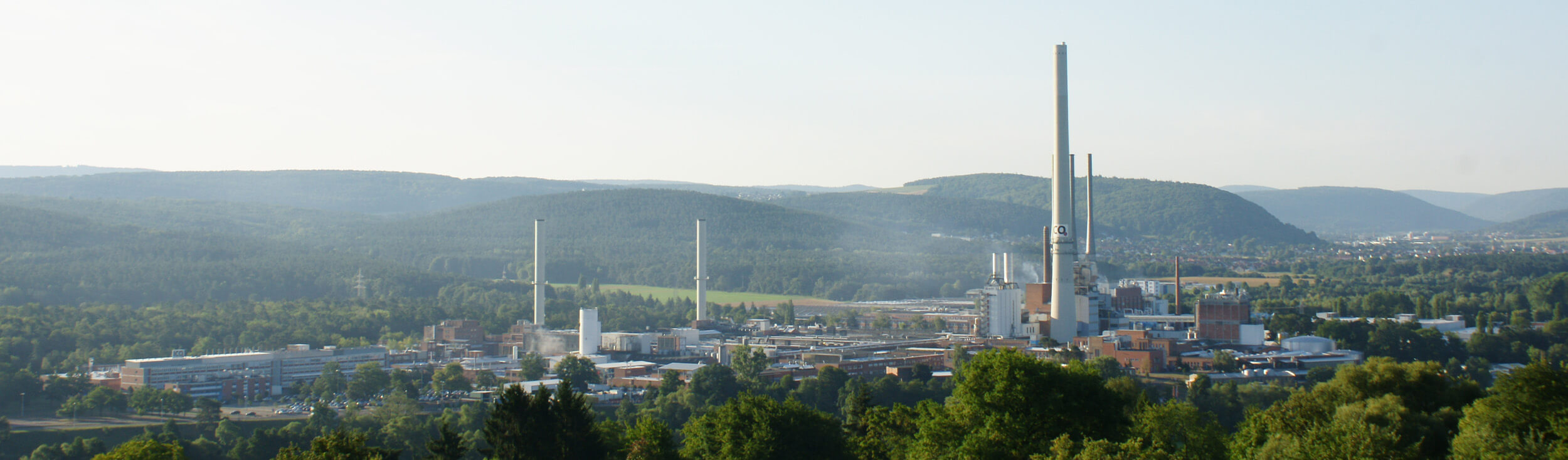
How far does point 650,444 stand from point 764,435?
2.29 m

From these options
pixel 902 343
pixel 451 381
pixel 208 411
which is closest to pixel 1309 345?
pixel 902 343

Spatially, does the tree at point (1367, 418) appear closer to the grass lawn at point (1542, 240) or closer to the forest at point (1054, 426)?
the forest at point (1054, 426)

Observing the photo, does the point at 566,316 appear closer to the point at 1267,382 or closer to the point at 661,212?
the point at 1267,382

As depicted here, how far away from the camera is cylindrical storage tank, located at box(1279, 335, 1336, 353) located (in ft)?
210

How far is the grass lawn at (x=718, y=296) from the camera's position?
391ft

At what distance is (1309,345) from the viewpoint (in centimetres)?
6419

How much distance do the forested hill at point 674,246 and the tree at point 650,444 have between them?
88.9 m

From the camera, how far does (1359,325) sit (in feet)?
221

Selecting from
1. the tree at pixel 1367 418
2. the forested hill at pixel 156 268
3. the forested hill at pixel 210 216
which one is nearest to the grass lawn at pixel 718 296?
the forested hill at pixel 156 268

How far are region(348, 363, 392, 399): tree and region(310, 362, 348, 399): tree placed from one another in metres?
0.40

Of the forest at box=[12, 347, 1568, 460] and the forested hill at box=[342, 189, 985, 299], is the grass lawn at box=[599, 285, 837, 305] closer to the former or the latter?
the forested hill at box=[342, 189, 985, 299]

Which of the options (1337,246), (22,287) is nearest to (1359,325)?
(22,287)

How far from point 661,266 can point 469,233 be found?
27.3 m

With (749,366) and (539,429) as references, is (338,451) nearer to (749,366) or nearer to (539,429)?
(539,429)
